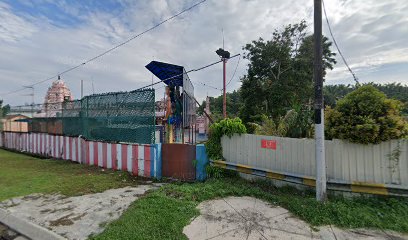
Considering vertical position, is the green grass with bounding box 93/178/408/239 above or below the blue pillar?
below

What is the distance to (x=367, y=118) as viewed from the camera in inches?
169

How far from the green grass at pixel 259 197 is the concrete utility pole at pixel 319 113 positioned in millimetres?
336

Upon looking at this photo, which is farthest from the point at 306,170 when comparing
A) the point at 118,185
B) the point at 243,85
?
the point at 243,85

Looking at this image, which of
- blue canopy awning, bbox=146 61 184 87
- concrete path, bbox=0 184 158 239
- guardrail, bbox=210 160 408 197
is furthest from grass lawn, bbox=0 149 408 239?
blue canopy awning, bbox=146 61 184 87

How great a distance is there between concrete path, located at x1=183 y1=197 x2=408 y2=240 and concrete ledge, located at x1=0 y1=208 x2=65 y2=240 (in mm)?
2203

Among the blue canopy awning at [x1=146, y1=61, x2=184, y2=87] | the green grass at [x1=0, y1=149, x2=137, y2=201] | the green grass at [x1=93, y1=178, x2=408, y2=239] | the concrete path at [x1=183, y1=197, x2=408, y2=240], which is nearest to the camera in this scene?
the concrete path at [x1=183, y1=197, x2=408, y2=240]

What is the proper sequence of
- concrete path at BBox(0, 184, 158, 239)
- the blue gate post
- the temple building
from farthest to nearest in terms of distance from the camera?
1. the temple building
2. the blue gate post
3. concrete path at BBox(0, 184, 158, 239)

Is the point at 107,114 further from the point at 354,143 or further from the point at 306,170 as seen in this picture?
the point at 354,143

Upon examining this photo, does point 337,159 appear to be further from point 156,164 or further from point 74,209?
point 74,209

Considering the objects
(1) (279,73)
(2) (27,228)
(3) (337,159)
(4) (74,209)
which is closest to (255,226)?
(3) (337,159)

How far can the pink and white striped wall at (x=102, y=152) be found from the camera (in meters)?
7.10

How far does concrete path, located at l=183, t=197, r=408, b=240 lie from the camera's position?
3.49 meters

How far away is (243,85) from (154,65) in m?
16.0

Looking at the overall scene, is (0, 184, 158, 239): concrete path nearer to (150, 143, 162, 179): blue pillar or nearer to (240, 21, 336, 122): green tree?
(150, 143, 162, 179): blue pillar
